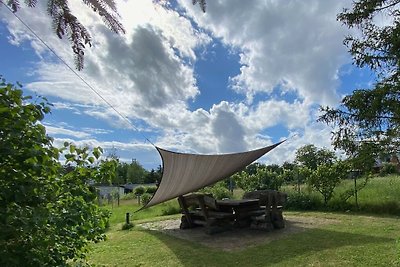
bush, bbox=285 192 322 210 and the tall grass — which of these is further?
bush, bbox=285 192 322 210

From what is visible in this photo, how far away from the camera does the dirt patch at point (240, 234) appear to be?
536 cm

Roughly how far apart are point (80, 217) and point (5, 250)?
33cm

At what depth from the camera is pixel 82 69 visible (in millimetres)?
1499

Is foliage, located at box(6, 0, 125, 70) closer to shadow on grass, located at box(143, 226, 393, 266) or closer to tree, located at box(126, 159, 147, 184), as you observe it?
shadow on grass, located at box(143, 226, 393, 266)

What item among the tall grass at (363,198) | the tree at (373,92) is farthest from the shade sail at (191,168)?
the tall grass at (363,198)

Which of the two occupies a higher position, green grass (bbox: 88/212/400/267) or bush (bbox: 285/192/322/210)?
bush (bbox: 285/192/322/210)

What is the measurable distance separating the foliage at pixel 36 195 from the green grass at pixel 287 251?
293cm

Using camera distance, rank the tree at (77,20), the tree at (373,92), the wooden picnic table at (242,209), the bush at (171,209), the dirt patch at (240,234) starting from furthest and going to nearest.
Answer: the bush at (171,209) → the wooden picnic table at (242,209) → the dirt patch at (240,234) → the tree at (373,92) → the tree at (77,20)

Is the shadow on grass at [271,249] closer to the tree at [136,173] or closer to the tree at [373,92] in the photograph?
the tree at [373,92]

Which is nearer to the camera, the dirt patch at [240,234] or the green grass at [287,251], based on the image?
the green grass at [287,251]

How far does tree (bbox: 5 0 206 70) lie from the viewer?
1.34m

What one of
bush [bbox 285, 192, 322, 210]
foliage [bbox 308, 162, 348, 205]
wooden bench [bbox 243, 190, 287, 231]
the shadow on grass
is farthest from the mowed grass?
bush [bbox 285, 192, 322, 210]

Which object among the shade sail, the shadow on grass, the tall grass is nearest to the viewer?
the shadow on grass

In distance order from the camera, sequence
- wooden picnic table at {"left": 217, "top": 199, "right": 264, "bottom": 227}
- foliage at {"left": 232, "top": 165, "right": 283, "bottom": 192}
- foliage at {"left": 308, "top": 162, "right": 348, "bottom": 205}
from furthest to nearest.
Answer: foliage at {"left": 232, "top": 165, "right": 283, "bottom": 192} → foliage at {"left": 308, "top": 162, "right": 348, "bottom": 205} → wooden picnic table at {"left": 217, "top": 199, "right": 264, "bottom": 227}
